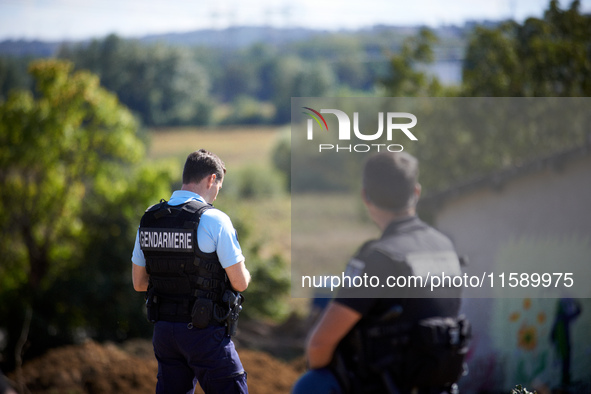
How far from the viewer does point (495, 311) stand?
7.61 m

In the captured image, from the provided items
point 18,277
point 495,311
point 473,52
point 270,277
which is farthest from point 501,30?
point 18,277

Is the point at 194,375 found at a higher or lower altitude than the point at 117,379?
higher

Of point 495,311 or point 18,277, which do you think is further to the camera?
point 18,277

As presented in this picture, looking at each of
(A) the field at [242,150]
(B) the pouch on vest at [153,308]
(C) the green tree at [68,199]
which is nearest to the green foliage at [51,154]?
(C) the green tree at [68,199]

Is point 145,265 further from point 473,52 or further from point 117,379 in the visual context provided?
point 473,52

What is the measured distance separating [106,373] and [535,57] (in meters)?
11.0

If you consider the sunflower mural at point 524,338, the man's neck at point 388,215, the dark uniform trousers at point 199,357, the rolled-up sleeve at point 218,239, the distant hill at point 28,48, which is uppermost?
the distant hill at point 28,48

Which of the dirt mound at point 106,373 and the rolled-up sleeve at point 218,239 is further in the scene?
the dirt mound at point 106,373

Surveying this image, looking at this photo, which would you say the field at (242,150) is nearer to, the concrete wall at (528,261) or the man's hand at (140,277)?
the concrete wall at (528,261)

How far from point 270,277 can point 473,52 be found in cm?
789

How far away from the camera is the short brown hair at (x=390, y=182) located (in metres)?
2.70

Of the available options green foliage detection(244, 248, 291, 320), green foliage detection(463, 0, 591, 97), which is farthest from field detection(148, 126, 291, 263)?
green foliage detection(463, 0, 591, 97)

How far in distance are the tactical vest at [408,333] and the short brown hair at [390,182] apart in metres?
0.11

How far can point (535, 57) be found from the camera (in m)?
A: 13.5
